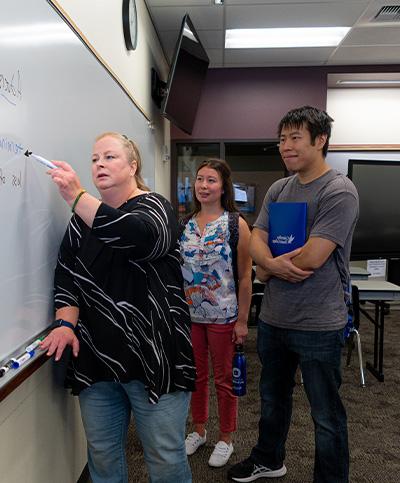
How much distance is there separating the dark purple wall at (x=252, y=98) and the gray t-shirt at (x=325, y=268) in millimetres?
3614

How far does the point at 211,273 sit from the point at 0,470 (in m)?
1.10

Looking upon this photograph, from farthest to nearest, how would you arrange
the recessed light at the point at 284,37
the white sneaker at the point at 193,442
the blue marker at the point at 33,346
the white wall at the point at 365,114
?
the white wall at the point at 365,114 → the recessed light at the point at 284,37 → the white sneaker at the point at 193,442 → the blue marker at the point at 33,346

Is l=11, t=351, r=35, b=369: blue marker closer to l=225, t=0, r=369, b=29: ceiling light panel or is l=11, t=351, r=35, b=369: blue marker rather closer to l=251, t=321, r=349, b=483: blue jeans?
l=251, t=321, r=349, b=483: blue jeans

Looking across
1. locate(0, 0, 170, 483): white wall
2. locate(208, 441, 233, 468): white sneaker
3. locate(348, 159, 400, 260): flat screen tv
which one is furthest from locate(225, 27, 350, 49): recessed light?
locate(208, 441, 233, 468): white sneaker

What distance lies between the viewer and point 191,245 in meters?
1.94

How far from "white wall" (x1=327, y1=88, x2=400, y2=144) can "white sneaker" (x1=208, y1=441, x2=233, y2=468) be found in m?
4.19

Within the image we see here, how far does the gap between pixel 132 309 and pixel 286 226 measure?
686 mm

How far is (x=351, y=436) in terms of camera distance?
2330 mm

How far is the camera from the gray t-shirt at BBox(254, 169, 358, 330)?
4.80 feet

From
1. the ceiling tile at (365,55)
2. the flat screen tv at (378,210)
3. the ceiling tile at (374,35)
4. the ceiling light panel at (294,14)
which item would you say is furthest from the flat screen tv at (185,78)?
the flat screen tv at (378,210)

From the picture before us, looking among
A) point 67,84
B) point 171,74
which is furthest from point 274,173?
point 67,84

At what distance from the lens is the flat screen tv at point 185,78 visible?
10.6 ft

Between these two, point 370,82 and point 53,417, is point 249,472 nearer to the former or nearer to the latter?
point 53,417

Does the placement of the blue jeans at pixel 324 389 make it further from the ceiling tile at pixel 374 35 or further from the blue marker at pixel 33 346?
the ceiling tile at pixel 374 35
